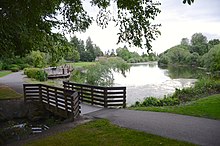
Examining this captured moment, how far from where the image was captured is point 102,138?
24.8ft

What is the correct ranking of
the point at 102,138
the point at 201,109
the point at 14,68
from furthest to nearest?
the point at 14,68, the point at 201,109, the point at 102,138

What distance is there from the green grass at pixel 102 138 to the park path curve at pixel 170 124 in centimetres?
45

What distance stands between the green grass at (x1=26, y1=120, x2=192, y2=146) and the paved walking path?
18.1 inches

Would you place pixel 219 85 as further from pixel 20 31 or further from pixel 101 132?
pixel 20 31

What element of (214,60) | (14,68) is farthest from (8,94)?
(214,60)

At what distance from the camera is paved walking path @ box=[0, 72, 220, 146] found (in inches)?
289

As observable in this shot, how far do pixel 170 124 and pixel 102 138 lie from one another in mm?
2595

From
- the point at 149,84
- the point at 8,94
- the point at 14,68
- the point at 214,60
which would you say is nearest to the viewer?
the point at 8,94

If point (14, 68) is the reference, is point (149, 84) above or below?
below

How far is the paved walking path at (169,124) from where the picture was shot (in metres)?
7.33

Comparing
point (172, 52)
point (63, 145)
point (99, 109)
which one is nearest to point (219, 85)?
point (99, 109)

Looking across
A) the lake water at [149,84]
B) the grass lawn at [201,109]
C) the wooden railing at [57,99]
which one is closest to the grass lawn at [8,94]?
the wooden railing at [57,99]

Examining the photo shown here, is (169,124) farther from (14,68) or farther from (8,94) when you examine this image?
(14,68)

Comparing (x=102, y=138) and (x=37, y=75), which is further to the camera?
(x=37, y=75)
